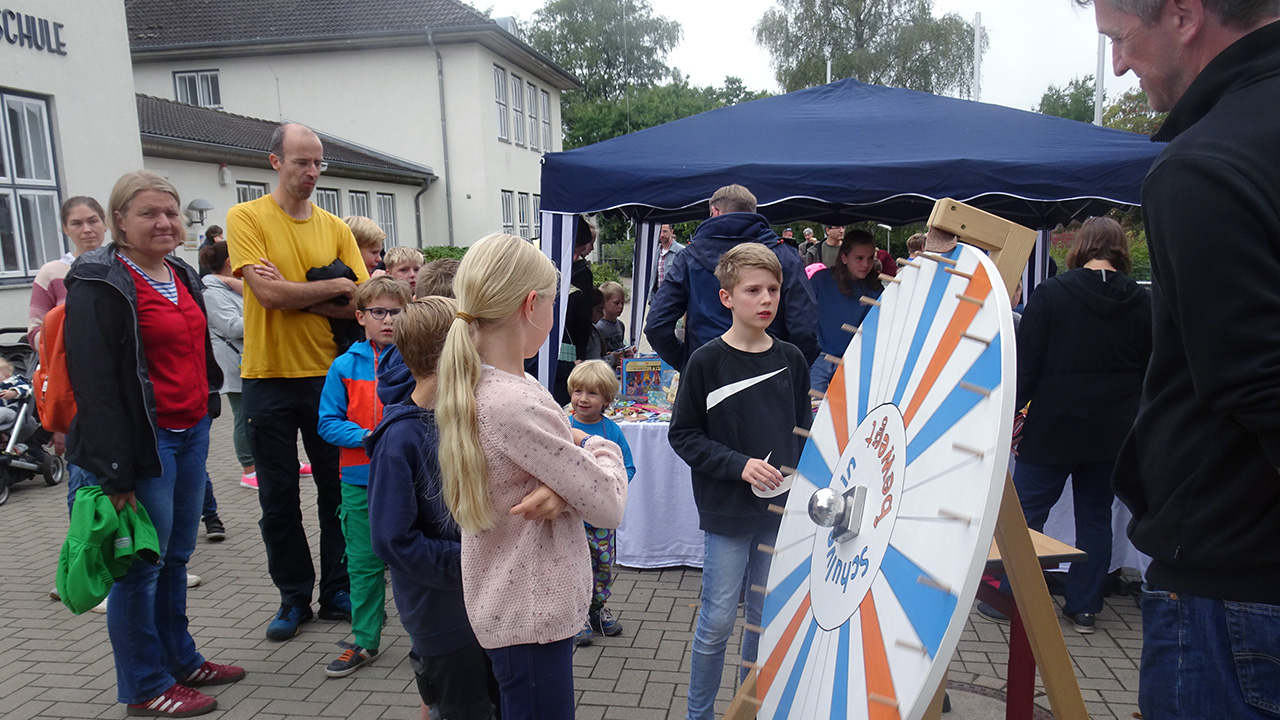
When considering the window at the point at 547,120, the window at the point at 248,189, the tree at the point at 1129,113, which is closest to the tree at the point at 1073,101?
the tree at the point at 1129,113

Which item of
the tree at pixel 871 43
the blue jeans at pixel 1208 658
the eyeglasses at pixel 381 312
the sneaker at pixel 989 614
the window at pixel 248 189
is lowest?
the sneaker at pixel 989 614

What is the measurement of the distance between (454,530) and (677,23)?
5132cm

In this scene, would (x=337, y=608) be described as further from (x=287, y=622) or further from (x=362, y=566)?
(x=362, y=566)

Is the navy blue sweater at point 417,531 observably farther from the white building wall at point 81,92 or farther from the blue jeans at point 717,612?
the white building wall at point 81,92

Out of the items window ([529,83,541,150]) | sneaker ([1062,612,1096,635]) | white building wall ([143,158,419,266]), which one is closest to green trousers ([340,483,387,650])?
sneaker ([1062,612,1096,635])

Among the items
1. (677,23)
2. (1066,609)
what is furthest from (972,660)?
(677,23)

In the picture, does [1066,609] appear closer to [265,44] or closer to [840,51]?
[265,44]

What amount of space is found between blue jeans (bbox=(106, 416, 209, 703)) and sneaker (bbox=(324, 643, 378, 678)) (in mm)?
524

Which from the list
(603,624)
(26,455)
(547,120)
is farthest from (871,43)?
(603,624)

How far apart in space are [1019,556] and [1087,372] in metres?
A: 2.65

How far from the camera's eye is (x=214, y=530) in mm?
5113

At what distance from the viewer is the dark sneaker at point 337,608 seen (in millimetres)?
3809

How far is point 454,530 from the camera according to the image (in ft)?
7.42

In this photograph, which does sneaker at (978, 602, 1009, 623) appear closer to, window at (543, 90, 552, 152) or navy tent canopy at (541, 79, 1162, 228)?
navy tent canopy at (541, 79, 1162, 228)
